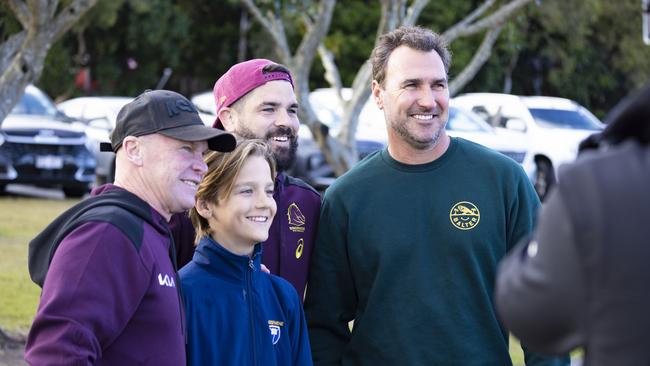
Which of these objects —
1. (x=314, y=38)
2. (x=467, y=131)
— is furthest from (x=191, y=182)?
(x=467, y=131)

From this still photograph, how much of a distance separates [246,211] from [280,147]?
0.54 meters

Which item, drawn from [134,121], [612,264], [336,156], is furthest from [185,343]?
[336,156]

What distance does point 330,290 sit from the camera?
467 cm

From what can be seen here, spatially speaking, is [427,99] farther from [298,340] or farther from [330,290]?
[298,340]

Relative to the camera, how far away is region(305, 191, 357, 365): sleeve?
4.64 meters

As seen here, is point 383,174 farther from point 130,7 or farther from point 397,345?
point 130,7

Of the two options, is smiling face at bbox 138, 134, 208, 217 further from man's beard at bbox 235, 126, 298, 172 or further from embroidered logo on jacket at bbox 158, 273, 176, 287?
man's beard at bbox 235, 126, 298, 172

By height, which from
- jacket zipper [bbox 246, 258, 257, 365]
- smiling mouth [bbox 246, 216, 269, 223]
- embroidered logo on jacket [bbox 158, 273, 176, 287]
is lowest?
jacket zipper [bbox 246, 258, 257, 365]

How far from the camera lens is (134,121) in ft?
12.5

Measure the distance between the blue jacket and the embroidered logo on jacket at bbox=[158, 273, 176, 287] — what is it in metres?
0.42

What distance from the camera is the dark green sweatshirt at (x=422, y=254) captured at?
4.38 meters

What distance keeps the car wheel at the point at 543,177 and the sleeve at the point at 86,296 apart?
17266 mm

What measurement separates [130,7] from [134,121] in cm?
3294

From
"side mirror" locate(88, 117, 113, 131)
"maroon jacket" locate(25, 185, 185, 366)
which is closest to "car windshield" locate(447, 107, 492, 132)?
"side mirror" locate(88, 117, 113, 131)
